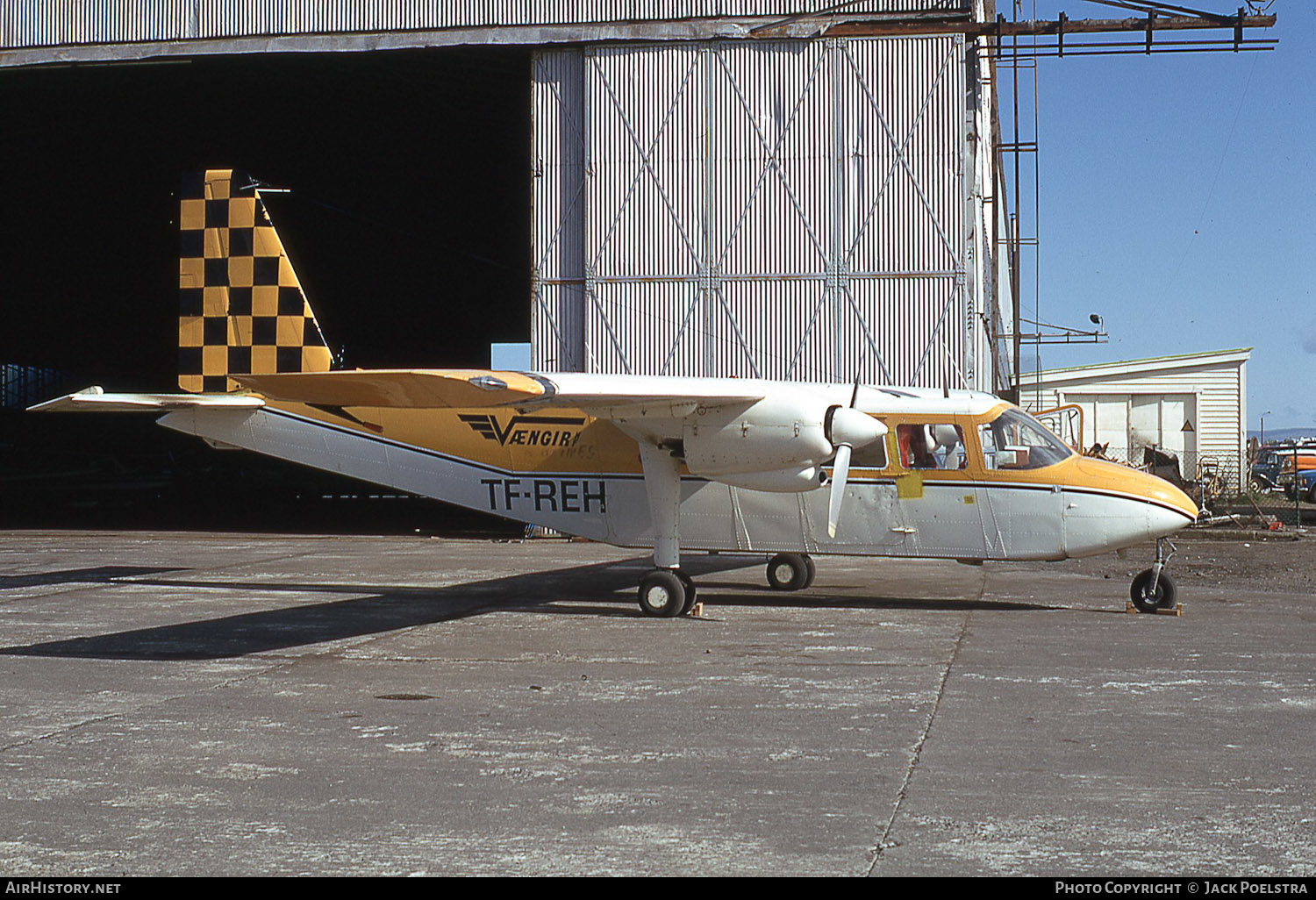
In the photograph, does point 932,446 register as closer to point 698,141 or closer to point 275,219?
point 698,141

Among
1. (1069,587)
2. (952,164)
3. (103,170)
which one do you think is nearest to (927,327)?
(952,164)

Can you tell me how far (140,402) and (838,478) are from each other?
27.3ft

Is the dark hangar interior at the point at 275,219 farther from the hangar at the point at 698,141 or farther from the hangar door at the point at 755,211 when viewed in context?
the hangar door at the point at 755,211

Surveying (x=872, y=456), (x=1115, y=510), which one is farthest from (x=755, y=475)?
(x=1115, y=510)

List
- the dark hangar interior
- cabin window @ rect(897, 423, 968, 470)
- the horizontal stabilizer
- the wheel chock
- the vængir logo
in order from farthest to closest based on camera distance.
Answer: the dark hangar interior < the vængir logo < the horizontal stabilizer < cabin window @ rect(897, 423, 968, 470) < the wheel chock

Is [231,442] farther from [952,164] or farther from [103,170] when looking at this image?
[103,170]

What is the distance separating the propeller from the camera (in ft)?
41.3

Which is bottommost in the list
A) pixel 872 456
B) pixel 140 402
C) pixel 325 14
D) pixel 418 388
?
pixel 872 456

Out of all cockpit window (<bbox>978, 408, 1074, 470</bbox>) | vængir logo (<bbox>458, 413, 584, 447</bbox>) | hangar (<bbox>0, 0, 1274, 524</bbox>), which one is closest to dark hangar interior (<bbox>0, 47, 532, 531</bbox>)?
hangar (<bbox>0, 0, 1274, 524</bbox>)

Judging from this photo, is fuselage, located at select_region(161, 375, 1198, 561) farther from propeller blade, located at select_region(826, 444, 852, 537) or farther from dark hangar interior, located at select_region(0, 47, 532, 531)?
dark hangar interior, located at select_region(0, 47, 532, 531)

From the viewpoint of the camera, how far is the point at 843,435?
41.3 feet

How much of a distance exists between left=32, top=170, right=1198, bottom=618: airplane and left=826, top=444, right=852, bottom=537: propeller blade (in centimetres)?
2

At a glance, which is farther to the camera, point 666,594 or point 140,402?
point 140,402

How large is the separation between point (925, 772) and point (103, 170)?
30114 mm
